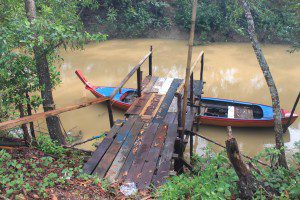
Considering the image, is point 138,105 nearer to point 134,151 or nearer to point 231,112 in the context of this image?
point 134,151

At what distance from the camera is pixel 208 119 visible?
9711 mm

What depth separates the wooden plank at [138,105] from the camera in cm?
656

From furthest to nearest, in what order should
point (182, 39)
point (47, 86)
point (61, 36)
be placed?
point (182, 39), point (47, 86), point (61, 36)

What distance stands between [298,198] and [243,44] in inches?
684

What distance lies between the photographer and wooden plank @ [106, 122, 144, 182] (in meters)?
4.36

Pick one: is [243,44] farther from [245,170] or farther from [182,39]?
[245,170]

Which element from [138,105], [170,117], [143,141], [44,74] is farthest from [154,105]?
[44,74]

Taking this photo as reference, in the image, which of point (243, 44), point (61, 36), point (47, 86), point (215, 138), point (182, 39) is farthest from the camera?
point (182, 39)

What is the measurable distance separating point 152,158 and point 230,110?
19.8 feet

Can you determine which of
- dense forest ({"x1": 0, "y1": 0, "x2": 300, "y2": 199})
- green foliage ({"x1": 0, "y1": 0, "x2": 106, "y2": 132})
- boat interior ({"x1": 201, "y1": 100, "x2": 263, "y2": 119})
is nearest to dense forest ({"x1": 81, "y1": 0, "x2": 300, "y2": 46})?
boat interior ({"x1": 201, "y1": 100, "x2": 263, "y2": 119})

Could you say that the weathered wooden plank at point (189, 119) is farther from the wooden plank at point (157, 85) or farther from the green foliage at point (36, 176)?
the green foliage at point (36, 176)

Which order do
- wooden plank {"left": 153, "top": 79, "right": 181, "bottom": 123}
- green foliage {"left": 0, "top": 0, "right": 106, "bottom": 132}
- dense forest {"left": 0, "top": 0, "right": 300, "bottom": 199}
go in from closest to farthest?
dense forest {"left": 0, "top": 0, "right": 300, "bottom": 199} < green foliage {"left": 0, "top": 0, "right": 106, "bottom": 132} < wooden plank {"left": 153, "top": 79, "right": 181, "bottom": 123}

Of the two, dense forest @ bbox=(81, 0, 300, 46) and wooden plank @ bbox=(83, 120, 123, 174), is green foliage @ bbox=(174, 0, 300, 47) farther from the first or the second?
wooden plank @ bbox=(83, 120, 123, 174)

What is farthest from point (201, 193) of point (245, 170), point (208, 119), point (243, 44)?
point (243, 44)
